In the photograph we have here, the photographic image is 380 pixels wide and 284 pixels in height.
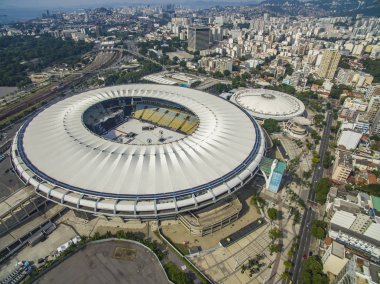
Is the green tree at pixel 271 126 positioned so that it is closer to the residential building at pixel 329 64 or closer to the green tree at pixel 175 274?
the green tree at pixel 175 274

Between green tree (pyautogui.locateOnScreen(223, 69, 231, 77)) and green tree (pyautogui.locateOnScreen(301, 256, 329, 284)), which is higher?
green tree (pyautogui.locateOnScreen(223, 69, 231, 77))

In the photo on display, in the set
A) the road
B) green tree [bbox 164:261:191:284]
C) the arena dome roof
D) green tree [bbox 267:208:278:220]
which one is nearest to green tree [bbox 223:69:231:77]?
the arena dome roof

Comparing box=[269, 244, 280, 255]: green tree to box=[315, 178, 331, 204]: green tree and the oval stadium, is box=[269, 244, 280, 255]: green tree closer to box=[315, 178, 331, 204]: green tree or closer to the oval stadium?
the oval stadium

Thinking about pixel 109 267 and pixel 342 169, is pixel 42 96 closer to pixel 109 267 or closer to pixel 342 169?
pixel 109 267

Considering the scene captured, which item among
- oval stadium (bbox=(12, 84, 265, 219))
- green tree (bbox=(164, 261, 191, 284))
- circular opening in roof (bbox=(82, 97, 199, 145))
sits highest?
oval stadium (bbox=(12, 84, 265, 219))

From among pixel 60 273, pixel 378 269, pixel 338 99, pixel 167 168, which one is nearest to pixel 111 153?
pixel 167 168

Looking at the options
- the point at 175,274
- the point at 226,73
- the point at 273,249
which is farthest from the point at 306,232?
the point at 226,73

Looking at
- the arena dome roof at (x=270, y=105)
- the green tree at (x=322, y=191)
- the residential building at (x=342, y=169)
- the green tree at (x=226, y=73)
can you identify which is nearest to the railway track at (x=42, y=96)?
the green tree at (x=226, y=73)
